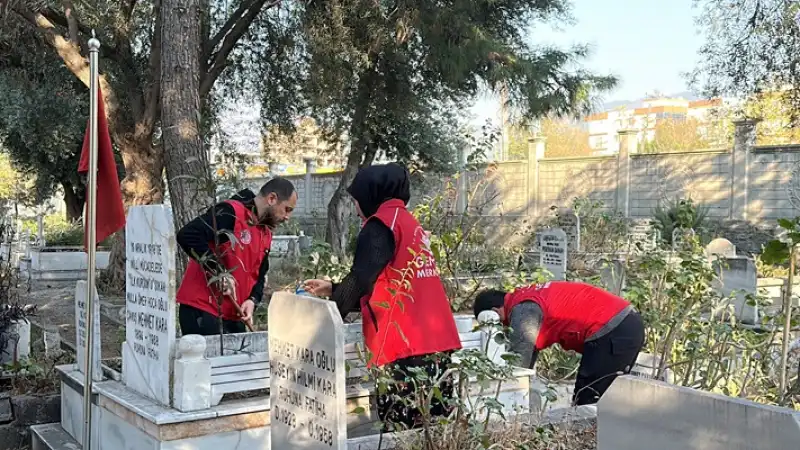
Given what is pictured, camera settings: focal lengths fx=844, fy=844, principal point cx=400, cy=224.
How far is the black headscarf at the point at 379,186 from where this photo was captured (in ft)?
12.2

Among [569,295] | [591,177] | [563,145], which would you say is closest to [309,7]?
[569,295]

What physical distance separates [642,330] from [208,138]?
10.6 m

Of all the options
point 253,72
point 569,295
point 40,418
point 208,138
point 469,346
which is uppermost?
point 253,72

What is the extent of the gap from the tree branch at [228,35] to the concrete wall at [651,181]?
172 inches

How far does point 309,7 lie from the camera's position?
12.0m

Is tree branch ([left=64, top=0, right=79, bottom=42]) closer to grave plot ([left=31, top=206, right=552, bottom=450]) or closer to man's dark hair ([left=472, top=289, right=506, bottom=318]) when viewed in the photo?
grave plot ([left=31, top=206, right=552, bottom=450])

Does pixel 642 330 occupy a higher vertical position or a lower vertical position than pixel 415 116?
lower

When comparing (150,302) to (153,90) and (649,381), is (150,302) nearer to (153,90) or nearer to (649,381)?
(649,381)

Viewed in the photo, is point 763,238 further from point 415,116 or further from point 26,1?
point 26,1

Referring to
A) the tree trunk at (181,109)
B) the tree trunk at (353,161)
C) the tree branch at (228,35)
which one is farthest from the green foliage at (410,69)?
the tree trunk at (181,109)

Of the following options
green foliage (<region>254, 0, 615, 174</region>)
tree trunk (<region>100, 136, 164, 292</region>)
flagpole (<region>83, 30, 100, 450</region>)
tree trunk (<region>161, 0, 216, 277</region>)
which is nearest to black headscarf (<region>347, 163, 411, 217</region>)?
flagpole (<region>83, 30, 100, 450</region>)

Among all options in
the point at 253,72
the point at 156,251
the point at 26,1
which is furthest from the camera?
the point at 253,72

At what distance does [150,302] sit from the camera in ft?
14.6

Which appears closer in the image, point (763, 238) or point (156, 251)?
point (156, 251)
